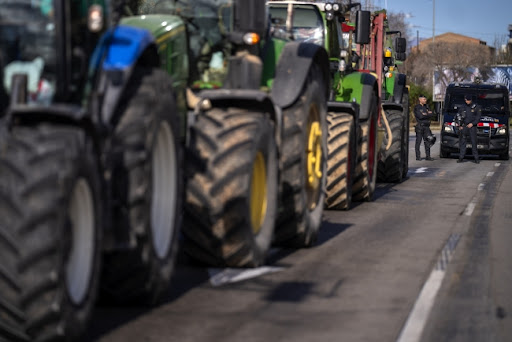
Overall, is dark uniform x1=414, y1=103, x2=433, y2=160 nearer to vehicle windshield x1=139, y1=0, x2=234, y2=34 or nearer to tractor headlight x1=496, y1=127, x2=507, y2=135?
tractor headlight x1=496, y1=127, x2=507, y2=135

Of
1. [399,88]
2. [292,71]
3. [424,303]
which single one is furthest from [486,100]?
[424,303]

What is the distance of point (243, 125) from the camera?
27.0 ft

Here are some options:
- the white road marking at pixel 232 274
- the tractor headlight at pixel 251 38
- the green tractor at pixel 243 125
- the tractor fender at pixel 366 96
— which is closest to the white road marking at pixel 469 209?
the tractor fender at pixel 366 96

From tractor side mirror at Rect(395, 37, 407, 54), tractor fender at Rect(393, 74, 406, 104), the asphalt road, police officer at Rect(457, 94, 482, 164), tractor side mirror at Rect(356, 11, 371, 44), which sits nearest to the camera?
the asphalt road

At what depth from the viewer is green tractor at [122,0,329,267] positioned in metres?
8.03

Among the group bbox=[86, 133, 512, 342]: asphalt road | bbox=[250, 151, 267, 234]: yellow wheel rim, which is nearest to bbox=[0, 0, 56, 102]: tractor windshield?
bbox=[86, 133, 512, 342]: asphalt road

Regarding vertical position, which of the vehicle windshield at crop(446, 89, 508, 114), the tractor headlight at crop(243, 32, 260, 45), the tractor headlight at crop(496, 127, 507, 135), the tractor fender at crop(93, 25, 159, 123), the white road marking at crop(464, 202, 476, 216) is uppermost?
the tractor headlight at crop(243, 32, 260, 45)

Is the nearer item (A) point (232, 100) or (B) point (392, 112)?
(A) point (232, 100)

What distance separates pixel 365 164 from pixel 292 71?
196 inches

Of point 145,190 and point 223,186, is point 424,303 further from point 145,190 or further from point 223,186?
point 145,190

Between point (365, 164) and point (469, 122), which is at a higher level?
point (365, 164)

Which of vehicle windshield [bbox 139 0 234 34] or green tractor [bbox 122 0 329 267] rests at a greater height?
vehicle windshield [bbox 139 0 234 34]

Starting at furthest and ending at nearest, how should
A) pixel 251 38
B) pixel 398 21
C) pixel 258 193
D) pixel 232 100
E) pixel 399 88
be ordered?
pixel 398 21 < pixel 399 88 < pixel 251 38 < pixel 258 193 < pixel 232 100

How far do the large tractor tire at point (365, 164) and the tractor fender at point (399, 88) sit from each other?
603 cm
